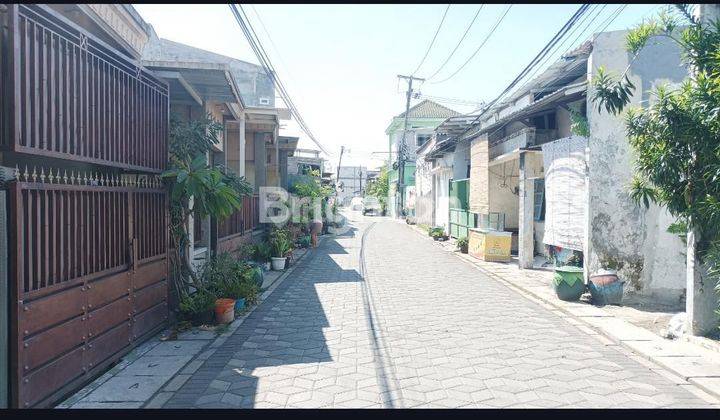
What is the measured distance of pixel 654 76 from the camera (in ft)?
29.0

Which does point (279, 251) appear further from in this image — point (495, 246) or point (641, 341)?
point (641, 341)

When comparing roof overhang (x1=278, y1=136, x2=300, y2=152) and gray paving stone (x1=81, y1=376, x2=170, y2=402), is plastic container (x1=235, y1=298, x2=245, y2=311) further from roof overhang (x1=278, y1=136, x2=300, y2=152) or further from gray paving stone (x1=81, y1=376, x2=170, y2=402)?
roof overhang (x1=278, y1=136, x2=300, y2=152)

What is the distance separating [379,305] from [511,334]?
257cm

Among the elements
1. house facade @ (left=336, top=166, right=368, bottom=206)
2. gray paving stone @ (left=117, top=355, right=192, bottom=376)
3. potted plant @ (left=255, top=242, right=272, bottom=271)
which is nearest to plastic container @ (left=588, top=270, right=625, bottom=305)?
gray paving stone @ (left=117, top=355, right=192, bottom=376)

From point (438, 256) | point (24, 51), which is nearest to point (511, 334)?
point (24, 51)

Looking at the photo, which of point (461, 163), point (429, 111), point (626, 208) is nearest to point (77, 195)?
point (626, 208)

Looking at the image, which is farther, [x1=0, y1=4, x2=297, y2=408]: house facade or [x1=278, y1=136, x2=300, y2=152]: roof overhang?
[x1=278, y1=136, x2=300, y2=152]: roof overhang

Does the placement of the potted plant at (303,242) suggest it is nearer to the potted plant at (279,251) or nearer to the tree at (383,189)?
the potted plant at (279,251)

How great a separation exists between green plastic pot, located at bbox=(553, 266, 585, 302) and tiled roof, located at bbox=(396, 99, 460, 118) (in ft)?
124

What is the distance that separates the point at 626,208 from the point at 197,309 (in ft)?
24.9

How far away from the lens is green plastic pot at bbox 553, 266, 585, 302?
9008 mm

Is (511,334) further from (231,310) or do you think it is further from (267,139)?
(267,139)

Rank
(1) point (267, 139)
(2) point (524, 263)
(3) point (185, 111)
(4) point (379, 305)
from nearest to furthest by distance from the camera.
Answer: (4) point (379, 305)
(3) point (185, 111)
(2) point (524, 263)
(1) point (267, 139)

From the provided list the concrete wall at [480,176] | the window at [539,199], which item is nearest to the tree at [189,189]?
the concrete wall at [480,176]
